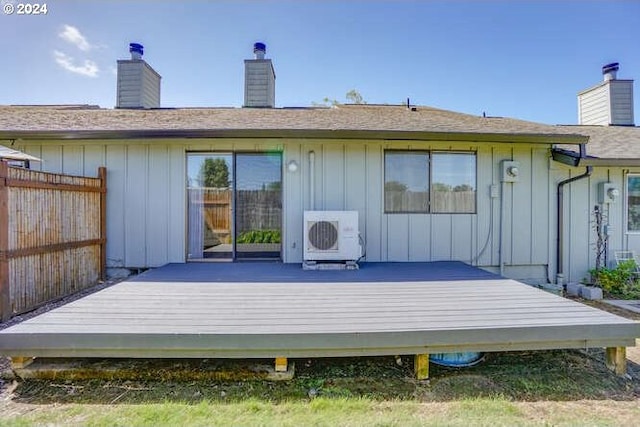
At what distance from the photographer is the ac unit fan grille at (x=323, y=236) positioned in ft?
14.4

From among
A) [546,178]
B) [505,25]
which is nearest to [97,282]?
[546,178]

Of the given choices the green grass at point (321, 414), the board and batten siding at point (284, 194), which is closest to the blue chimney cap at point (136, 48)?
the board and batten siding at point (284, 194)

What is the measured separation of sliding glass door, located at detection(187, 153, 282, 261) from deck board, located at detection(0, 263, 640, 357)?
1.66 meters

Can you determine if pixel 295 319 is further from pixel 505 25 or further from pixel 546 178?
pixel 505 25

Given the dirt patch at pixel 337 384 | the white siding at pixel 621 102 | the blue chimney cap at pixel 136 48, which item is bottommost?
the dirt patch at pixel 337 384

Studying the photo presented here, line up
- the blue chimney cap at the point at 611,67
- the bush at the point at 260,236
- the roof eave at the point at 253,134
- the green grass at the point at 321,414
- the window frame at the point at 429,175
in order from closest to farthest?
1. the green grass at the point at 321,414
2. the roof eave at the point at 253,134
3. the window frame at the point at 429,175
4. the bush at the point at 260,236
5. the blue chimney cap at the point at 611,67

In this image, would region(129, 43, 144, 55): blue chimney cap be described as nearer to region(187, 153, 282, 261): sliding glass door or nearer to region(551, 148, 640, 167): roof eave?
region(187, 153, 282, 261): sliding glass door

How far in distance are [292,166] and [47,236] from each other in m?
3.25

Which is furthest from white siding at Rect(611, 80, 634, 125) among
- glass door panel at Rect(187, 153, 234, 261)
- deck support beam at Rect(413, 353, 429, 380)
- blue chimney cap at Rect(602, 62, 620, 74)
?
glass door panel at Rect(187, 153, 234, 261)

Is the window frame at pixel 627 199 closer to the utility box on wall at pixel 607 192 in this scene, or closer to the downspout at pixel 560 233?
the utility box on wall at pixel 607 192

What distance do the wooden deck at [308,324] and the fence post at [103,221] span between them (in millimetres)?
1840

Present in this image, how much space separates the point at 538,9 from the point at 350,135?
6323 millimetres

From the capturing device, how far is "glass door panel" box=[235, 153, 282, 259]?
16.3 ft

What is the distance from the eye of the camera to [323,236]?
4.39 metres
